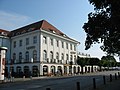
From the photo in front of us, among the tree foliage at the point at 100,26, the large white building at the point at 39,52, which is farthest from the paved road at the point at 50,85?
the large white building at the point at 39,52

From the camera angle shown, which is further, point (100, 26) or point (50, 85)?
point (50, 85)

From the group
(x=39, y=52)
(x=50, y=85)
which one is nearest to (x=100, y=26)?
(x=50, y=85)

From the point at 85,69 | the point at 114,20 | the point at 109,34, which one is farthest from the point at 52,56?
the point at 114,20

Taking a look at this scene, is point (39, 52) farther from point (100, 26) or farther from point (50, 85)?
point (100, 26)

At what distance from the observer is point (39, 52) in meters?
46.3

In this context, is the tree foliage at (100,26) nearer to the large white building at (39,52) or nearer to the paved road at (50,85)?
the paved road at (50,85)

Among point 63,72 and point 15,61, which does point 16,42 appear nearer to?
point 15,61

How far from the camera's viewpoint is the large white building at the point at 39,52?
46.5 m

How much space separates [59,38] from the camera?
53.8 metres

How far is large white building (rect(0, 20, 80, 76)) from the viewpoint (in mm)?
46531

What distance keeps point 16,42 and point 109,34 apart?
4089 cm

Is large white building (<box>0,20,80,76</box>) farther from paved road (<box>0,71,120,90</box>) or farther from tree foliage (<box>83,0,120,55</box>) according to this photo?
tree foliage (<box>83,0,120,55</box>)

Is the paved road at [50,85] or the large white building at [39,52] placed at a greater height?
the large white building at [39,52]

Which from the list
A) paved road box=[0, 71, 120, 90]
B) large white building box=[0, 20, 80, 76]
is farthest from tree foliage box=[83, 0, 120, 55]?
large white building box=[0, 20, 80, 76]
